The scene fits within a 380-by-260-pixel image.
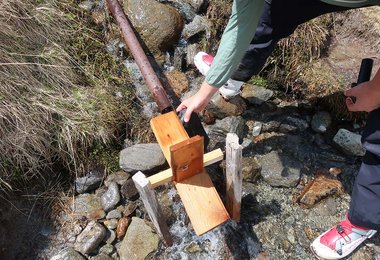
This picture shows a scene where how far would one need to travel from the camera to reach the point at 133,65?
3955 millimetres

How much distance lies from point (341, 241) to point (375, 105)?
1.22 meters

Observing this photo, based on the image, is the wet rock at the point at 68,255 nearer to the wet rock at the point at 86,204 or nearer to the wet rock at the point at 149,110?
the wet rock at the point at 86,204

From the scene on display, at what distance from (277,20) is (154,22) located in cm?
179

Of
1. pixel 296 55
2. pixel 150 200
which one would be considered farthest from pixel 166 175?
pixel 296 55

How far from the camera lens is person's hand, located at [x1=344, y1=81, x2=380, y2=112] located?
6.89ft

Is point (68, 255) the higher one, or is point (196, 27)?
point (196, 27)

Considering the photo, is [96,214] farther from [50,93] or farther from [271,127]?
[271,127]

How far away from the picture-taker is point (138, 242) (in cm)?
294

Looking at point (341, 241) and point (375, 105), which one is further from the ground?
point (375, 105)

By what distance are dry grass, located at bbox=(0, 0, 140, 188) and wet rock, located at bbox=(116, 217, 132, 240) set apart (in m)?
0.61

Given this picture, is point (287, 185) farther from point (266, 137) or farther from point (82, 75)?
point (82, 75)

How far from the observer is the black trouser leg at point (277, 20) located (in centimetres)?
249

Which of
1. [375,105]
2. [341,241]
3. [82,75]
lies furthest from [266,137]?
[82,75]

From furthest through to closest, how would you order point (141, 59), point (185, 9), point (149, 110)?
point (185, 9), point (149, 110), point (141, 59)
